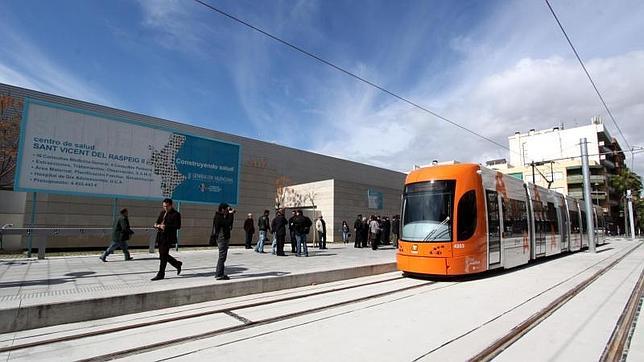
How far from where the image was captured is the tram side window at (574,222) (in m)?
19.0

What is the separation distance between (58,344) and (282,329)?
9.17 ft

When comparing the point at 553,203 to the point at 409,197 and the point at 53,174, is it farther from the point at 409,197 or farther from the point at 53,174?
the point at 53,174

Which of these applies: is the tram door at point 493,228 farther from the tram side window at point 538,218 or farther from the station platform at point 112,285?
the tram side window at point 538,218

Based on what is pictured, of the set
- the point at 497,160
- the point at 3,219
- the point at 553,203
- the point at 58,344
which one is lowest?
the point at 58,344

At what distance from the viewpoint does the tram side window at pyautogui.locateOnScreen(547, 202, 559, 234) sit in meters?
15.5

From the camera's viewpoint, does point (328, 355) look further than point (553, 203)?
No

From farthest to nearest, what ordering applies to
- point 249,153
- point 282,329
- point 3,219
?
point 249,153, point 3,219, point 282,329

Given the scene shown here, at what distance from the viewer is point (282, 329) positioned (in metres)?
5.19

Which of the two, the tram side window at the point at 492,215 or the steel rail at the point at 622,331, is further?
the tram side window at the point at 492,215

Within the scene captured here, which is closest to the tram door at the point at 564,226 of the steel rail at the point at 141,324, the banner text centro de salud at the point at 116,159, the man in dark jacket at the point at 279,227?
the man in dark jacket at the point at 279,227

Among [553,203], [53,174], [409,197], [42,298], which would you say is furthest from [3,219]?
[553,203]

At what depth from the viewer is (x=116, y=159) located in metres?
14.4

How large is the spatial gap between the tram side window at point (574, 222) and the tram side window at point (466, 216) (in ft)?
41.5

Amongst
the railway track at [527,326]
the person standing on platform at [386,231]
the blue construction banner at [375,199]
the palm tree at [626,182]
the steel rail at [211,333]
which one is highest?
the palm tree at [626,182]
